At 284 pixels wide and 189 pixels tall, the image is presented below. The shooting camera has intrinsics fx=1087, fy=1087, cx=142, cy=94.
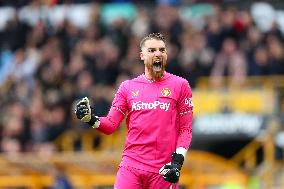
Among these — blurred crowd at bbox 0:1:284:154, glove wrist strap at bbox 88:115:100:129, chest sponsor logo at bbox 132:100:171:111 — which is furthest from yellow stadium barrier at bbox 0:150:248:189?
glove wrist strap at bbox 88:115:100:129

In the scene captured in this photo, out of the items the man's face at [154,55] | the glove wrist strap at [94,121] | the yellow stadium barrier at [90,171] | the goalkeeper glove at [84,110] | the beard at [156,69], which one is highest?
the man's face at [154,55]

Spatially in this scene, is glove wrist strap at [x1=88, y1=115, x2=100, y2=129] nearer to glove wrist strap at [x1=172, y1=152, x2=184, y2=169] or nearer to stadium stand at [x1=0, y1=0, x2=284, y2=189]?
glove wrist strap at [x1=172, y1=152, x2=184, y2=169]

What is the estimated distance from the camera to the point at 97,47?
2509 centimetres

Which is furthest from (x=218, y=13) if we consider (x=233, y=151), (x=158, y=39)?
(x=158, y=39)

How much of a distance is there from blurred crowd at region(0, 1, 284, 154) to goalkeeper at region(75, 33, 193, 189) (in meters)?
11.3

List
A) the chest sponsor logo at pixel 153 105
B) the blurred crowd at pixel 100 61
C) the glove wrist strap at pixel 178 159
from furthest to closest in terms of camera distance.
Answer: the blurred crowd at pixel 100 61, the chest sponsor logo at pixel 153 105, the glove wrist strap at pixel 178 159

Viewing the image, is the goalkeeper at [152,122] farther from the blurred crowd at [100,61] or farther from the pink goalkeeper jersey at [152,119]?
the blurred crowd at [100,61]

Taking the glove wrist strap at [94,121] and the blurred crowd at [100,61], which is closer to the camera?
the glove wrist strap at [94,121]

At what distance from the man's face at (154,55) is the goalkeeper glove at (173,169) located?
3.09 feet

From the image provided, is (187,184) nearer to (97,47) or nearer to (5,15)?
(97,47)

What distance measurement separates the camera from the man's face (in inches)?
438

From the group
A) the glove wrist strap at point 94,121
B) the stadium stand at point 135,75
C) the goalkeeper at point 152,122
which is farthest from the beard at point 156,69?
the stadium stand at point 135,75

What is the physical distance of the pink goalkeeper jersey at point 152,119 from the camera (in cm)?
1112

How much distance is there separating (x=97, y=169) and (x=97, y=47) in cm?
601
